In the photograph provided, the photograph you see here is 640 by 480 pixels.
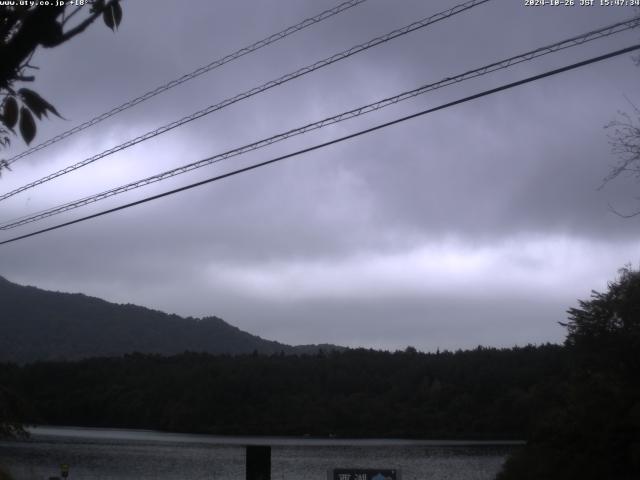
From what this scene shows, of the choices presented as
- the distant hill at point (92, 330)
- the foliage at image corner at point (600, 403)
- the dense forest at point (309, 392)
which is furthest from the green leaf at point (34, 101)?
the distant hill at point (92, 330)

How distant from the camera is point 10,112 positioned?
3.43 metres

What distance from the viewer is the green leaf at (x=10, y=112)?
11.2 ft

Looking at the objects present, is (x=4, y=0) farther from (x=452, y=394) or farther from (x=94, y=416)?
(x=94, y=416)

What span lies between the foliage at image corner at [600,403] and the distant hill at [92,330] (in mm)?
80599

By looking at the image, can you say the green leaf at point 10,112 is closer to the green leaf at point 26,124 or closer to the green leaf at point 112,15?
the green leaf at point 26,124

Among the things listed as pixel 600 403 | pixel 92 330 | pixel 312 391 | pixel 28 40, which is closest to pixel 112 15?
pixel 28 40

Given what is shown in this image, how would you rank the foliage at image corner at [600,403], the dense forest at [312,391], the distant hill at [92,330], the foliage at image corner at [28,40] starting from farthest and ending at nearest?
the distant hill at [92,330]
the dense forest at [312,391]
the foliage at image corner at [600,403]
the foliage at image corner at [28,40]


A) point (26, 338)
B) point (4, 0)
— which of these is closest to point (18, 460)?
point (4, 0)

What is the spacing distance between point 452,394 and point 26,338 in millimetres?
61864

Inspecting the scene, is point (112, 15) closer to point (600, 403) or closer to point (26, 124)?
point (26, 124)

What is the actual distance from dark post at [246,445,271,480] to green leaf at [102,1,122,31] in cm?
872

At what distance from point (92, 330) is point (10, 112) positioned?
138 meters

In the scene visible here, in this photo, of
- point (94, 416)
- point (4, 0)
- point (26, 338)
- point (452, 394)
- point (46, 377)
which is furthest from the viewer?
point (26, 338)

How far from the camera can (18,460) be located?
3900cm
